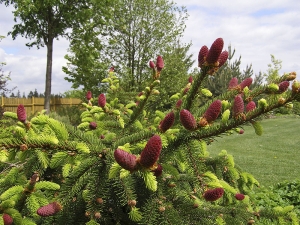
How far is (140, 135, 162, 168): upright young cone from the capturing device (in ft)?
2.84

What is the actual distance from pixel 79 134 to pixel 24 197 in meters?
0.39

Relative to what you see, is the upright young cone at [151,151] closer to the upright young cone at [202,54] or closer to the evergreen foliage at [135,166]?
the evergreen foliage at [135,166]

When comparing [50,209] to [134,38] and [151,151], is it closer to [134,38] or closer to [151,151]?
[151,151]

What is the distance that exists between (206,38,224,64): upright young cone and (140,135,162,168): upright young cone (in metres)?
0.46

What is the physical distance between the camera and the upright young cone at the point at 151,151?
0.86m

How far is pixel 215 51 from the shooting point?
1.17 meters

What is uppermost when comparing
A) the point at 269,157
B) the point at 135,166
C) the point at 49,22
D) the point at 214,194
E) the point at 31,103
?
the point at 49,22

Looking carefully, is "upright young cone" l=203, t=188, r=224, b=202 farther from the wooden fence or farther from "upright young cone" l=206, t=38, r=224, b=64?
the wooden fence

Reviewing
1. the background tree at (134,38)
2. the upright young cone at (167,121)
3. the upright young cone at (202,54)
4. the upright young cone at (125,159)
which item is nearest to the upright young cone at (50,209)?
the upright young cone at (125,159)

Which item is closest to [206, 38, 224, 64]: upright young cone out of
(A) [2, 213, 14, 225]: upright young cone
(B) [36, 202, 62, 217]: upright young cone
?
(B) [36, 202, 62, 217]: upright young cone

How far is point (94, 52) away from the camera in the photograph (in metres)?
18.1

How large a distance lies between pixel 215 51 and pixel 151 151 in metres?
0.49

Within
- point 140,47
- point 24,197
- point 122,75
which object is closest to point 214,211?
point 24,197

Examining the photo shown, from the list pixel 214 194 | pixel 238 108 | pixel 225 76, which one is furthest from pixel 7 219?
pixel 225 76
